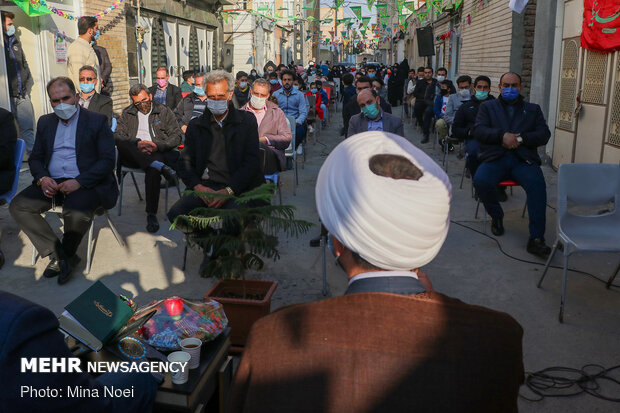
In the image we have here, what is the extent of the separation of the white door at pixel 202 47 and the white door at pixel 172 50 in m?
2.69

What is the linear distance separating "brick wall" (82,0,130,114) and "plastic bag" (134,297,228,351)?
9451 mm

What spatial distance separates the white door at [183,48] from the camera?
1756 cm

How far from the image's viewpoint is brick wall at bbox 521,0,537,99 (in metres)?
11.6

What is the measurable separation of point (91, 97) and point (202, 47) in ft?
46.2

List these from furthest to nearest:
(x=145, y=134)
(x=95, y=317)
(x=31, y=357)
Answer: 1. (x=145, y=134)
2. (x=95, y=317)
3. (x=31, y=357)

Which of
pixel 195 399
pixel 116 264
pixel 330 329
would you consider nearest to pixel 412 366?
pixel 330 329

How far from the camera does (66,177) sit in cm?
499

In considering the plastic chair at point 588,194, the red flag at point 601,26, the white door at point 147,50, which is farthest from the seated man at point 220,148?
the white door at point 147,50

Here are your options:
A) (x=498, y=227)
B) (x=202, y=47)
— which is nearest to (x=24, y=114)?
(x=498, y=227)

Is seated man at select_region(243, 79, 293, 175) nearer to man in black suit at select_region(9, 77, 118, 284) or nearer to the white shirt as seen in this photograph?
the white shirt

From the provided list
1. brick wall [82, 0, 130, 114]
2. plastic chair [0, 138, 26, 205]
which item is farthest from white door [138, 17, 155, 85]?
plastic chair [0, 138, 26, 205]

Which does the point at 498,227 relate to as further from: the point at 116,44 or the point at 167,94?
the point at 116,44

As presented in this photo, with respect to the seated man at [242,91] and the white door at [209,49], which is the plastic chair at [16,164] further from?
the white door at [209,49]

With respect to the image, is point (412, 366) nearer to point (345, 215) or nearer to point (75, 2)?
point (345, 215)
